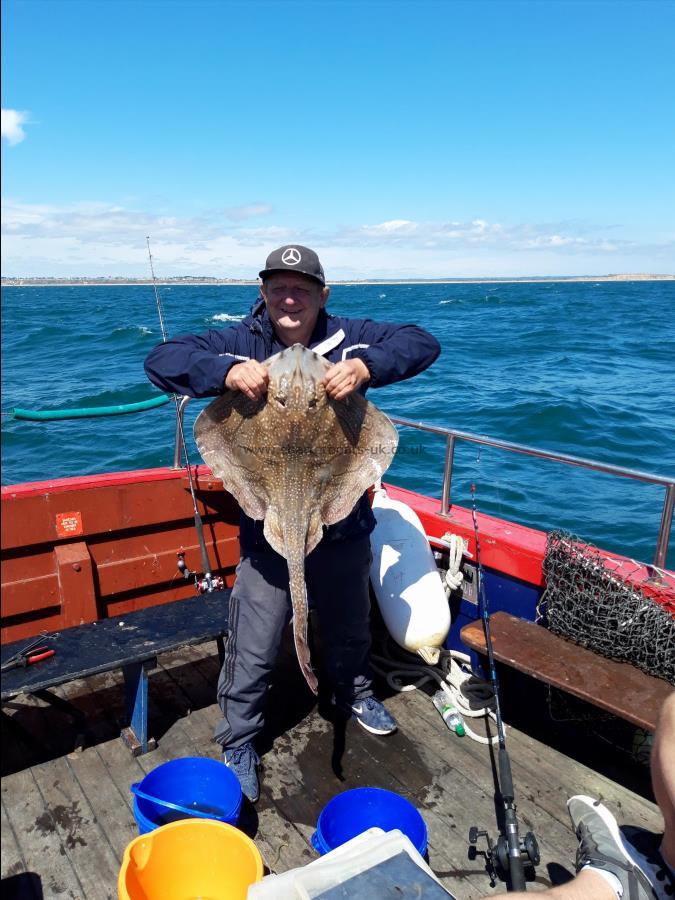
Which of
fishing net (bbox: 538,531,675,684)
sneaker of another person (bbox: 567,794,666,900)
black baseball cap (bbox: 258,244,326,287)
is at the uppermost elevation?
black baseball cap (bbox: 258,244,326,287)

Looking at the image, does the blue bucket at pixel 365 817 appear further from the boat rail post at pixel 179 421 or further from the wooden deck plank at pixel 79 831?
the boat rail post at pixel 179 421

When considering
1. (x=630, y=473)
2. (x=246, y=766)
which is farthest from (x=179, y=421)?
(x=630, y=473)

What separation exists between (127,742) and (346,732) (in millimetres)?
1482

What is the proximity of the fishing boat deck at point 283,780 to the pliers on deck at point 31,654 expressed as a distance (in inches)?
16.4

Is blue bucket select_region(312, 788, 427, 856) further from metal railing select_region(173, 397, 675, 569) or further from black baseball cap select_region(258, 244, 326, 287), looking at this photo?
black baseball cap select_region(258, 244, 326, 287)

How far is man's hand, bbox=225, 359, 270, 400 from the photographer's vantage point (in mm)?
2881

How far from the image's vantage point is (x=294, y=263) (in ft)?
10.8

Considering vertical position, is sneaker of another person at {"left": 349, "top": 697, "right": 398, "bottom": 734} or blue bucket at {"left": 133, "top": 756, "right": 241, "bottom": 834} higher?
blue bucket at {"left": 133, "top": 756, "right": 241, "bottom": 834}

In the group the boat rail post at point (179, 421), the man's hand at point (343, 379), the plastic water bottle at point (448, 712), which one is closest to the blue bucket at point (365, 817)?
the plastic water bottle at point (448, 712)

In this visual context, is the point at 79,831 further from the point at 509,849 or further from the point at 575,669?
the point at 575,669

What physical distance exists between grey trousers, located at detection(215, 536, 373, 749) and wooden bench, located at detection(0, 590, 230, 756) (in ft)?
1.48

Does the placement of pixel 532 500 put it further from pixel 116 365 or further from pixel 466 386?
pixel 116 365

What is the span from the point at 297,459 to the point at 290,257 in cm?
109

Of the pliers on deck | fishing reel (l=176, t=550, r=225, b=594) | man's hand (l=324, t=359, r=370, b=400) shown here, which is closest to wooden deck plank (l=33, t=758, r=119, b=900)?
the pliers on deck
